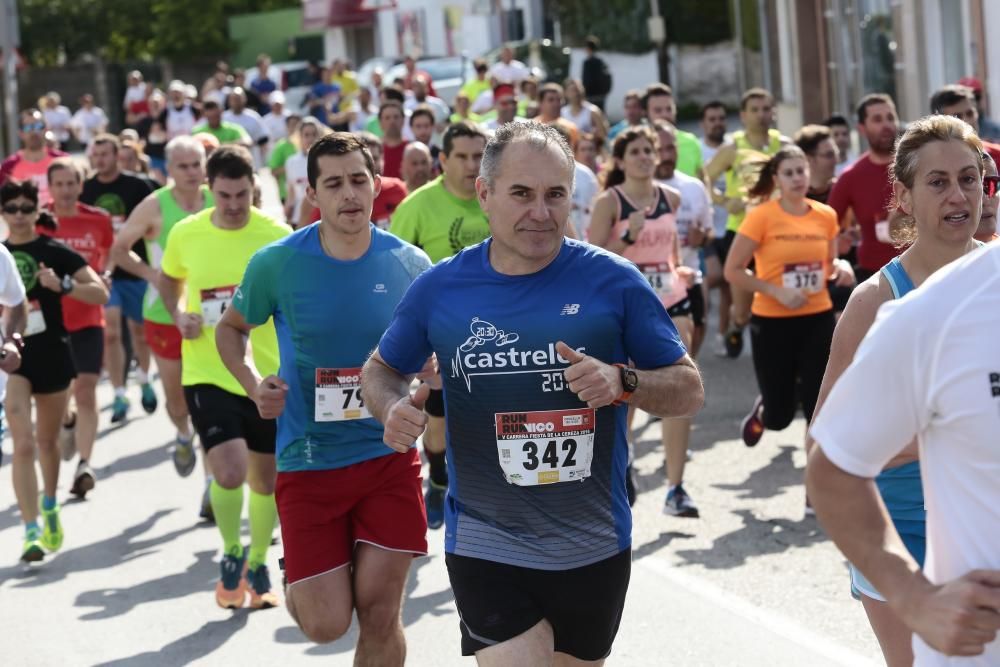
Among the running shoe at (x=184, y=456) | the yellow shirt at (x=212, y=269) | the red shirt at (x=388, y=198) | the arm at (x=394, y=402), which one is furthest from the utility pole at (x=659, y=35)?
the arm at (x=394, y=402)

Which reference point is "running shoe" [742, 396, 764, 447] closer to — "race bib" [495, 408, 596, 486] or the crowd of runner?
the crowd of runner

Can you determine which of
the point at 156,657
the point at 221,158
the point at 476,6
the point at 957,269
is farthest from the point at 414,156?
the point at 476,6

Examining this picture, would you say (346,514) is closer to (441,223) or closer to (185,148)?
(441,223)

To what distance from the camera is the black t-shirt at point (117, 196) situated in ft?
43.6

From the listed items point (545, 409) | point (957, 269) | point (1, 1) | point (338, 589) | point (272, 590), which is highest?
point (1, 1)

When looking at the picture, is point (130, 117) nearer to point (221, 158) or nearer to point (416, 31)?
point (416, 31)

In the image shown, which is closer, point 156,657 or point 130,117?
point 156,657

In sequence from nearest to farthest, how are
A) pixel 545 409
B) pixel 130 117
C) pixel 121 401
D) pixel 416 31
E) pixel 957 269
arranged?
pixel 957 269
pixel 545 409
pixel 121 401
pixel 130 117
pixel 416 31

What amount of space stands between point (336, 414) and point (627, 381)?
1.77 meters

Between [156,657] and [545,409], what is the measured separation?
331cm

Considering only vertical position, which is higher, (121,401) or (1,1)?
(1,1)

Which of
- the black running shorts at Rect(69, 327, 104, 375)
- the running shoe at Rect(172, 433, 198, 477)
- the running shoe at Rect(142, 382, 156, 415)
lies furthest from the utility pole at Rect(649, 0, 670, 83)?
the running shoe at Rect(172, 433, 198, 477)

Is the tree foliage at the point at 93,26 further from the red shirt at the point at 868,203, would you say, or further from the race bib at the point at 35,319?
the red shirt at the point at 868,203

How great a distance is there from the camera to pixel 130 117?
34.8m
